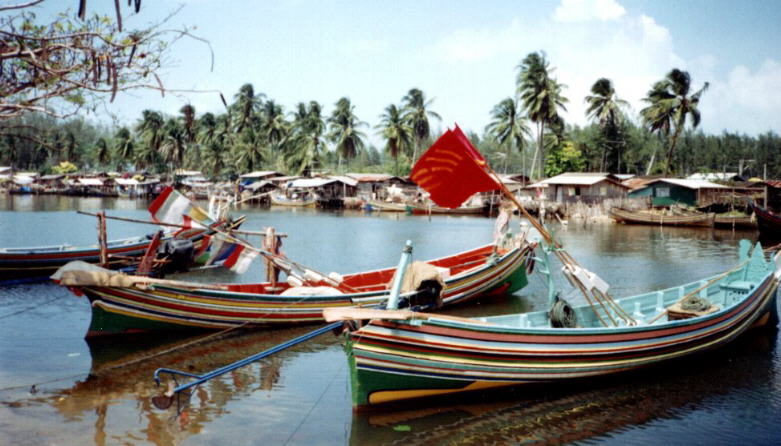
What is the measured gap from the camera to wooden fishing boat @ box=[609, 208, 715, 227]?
107 ft

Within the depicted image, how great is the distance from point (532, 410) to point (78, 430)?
539cm

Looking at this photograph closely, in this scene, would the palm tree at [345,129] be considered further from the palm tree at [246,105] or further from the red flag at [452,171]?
the red flag at [452,171]

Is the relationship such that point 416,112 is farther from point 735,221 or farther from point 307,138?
point 735,221

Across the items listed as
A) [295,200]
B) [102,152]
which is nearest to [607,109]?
[295,200]

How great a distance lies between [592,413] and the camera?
289 inches

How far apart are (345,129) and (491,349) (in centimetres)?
5155

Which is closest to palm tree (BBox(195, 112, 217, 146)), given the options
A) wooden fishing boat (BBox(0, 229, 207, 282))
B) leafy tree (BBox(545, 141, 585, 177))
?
leafy tree (BBox(545, 141, 585, 177))

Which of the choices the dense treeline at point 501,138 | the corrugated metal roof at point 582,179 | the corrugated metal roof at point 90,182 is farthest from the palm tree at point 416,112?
the corrugated metal roof at point 90,182

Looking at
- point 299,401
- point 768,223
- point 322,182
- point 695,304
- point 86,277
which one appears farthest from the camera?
point 322,182

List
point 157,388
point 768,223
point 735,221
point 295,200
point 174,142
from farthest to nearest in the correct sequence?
point 174,142 → point 295,200 → point 735,221 → point 768,223 → point 157,388

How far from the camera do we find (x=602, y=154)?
51656 mm

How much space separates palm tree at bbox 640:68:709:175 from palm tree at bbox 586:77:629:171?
3.46 meters

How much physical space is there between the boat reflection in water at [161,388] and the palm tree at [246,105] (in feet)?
204

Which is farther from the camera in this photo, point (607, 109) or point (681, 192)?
point (607, 109)
